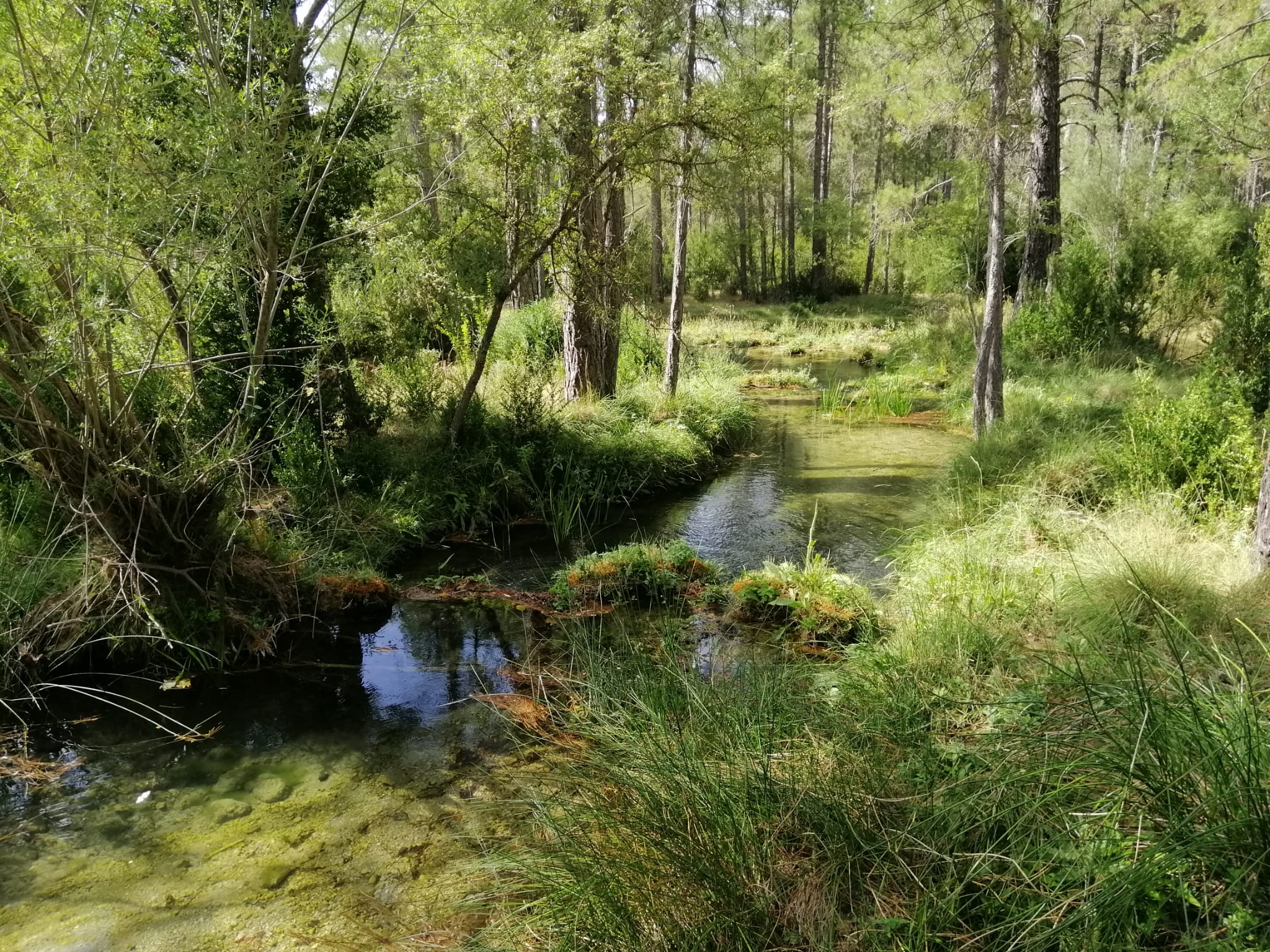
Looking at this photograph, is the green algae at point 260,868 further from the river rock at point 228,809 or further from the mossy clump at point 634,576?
the mossy clump at point 634,576

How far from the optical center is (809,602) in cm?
520

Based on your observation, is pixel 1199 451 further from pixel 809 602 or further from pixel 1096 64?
pixel 1096 64

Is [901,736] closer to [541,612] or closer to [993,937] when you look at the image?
[993,937]

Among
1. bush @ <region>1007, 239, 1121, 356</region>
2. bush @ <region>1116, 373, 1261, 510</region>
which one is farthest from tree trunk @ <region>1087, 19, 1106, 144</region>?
bush @ <region>1116, 373, 1261, 510</region>

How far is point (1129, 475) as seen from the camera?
235 inches

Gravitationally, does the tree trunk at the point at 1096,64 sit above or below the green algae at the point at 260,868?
above

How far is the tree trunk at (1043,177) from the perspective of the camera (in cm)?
1161

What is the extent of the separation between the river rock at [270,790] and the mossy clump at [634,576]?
2.32 meters

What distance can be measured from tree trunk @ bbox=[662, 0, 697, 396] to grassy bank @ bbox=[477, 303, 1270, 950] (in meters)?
5.57

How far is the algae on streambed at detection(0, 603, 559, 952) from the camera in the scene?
275cm

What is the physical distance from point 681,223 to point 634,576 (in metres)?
6.52

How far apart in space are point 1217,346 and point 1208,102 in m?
13.1

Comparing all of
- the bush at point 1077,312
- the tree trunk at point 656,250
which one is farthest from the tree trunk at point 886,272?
the bush at point 1077,312

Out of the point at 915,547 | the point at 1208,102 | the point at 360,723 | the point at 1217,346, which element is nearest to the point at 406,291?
the point at 360,723
